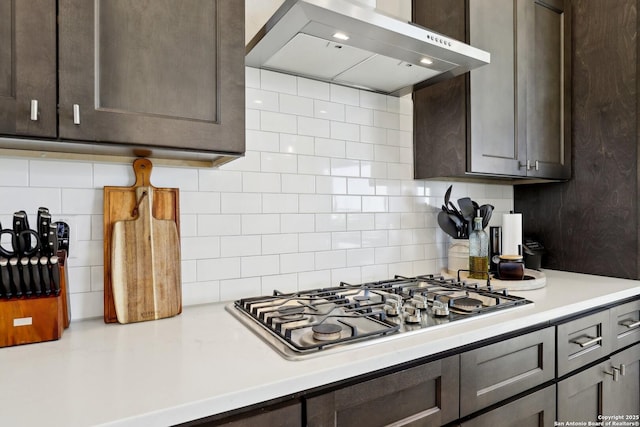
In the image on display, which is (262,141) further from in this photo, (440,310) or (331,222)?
(440,310)

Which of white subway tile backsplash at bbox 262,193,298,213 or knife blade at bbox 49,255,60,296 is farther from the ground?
white subway tile backsplash at bbox 262,193,298,213

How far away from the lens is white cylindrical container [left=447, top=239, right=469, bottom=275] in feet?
6.38

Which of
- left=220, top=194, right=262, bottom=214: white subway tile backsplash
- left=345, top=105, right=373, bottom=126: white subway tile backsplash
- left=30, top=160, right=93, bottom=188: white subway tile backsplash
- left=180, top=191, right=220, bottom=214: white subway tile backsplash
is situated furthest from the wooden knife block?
left=345, top=105, right=373, bottom=126: white subway tile backsplash

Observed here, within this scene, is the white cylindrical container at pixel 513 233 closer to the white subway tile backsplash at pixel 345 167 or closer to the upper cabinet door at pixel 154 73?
the white subway tile backsplash at pixel 345 167

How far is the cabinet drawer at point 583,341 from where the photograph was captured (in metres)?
1.39

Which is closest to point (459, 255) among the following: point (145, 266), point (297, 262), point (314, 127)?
point (297, 262)

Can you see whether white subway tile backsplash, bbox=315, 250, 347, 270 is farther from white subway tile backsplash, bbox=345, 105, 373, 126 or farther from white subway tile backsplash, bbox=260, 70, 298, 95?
white subway tile backsplash, bbox=260, 70, 298, 95

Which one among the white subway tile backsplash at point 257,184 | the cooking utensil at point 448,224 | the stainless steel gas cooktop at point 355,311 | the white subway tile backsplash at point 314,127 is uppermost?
the white subway tile backsplash at point 314,127

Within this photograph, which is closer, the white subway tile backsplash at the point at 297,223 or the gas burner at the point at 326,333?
the gas burner at the point at 326,333

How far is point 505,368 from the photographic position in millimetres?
1213

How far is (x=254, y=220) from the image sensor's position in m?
1.54

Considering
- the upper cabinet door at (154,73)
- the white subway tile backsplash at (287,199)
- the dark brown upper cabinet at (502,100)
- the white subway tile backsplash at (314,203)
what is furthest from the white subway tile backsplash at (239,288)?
the dark brown upper cabinet at (502,100)

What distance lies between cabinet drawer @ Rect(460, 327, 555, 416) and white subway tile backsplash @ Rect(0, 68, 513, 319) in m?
0.74

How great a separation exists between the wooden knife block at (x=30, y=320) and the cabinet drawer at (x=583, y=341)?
1.67 m
